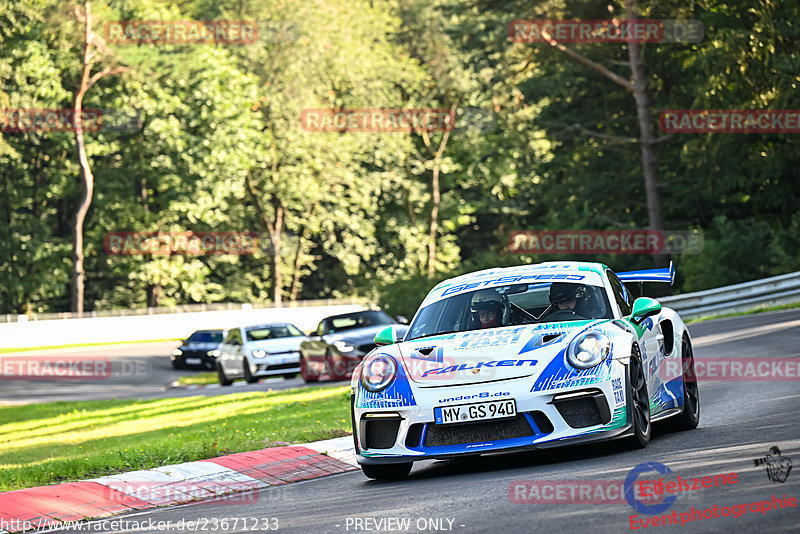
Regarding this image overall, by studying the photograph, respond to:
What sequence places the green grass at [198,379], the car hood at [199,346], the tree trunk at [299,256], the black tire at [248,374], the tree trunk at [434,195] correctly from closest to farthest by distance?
1. the black tire at [248,374]
2. the green grass at [198,379]
3. the car hood at [199,346]
4. the tree trunk at [299,256]
5. the tree trunk at [434,195]

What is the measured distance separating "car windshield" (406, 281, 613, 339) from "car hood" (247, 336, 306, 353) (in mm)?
18687

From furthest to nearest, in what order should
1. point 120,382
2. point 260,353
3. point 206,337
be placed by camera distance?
point 206,337
point 120,382
point 260,353

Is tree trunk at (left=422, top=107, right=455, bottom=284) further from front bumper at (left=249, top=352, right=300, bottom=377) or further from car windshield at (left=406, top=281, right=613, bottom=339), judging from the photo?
car windshield at (left=406, top=281, right=613, bottom=339)

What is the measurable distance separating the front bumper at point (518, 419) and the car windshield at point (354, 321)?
15.9 metres

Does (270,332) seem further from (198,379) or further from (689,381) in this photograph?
(689,381)

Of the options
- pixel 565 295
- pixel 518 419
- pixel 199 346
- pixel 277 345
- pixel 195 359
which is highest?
pixel 565 295

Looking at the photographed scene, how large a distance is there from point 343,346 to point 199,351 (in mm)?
16934

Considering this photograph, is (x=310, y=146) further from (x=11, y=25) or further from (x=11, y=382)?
(x=11, y=382)

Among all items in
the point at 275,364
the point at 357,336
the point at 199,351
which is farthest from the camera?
the point at 199,351

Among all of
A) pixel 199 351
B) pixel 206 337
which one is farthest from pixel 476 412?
pixel 206 337

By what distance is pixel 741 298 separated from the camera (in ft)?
88.5

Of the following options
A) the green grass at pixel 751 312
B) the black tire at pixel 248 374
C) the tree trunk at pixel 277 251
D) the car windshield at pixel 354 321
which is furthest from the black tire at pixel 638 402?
the tree trunk at pixel 277 251

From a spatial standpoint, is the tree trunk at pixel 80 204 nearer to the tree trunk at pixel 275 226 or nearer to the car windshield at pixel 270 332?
the tree trunk at pixel 275 226

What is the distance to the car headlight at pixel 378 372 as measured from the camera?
8.39 m
